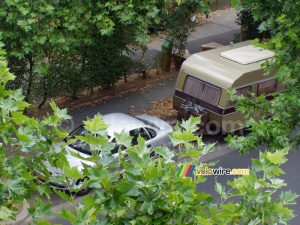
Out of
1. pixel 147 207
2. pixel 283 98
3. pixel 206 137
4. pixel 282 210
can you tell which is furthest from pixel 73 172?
pixel 206 137

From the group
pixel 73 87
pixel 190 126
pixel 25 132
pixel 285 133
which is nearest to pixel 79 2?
pixel 73 87

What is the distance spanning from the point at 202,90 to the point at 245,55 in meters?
1.68

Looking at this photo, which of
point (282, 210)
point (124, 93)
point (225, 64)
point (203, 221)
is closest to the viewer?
point (203, 221)

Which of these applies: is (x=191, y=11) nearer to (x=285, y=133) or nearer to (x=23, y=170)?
(x=285, y=133)

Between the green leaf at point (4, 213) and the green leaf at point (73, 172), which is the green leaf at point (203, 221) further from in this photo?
the green leaf at point (4, 213)

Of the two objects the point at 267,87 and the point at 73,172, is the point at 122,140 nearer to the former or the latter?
the point at 73,172

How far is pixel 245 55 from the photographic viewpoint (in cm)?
1650

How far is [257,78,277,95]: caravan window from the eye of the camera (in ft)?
53.2

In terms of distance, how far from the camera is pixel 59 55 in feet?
56.1

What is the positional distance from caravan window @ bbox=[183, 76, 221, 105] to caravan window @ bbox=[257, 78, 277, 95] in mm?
1366

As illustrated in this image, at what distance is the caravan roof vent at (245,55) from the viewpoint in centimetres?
1617

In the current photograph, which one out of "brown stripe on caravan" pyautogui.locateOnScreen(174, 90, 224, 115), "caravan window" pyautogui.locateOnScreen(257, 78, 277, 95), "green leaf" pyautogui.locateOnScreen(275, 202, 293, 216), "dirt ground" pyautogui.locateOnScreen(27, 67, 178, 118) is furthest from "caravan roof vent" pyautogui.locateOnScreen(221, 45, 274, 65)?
"green leaf" pyautogui.locateOnScreen(275, 202, 293, 216)

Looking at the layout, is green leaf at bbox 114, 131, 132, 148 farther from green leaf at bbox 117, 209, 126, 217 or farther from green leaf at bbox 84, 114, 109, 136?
green leaf at bbox 117, 209, 126, 217

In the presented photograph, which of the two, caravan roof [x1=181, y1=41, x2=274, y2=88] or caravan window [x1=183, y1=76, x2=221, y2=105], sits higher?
caravan roof [x1=181, y1=41, x2=274, y2=88]
